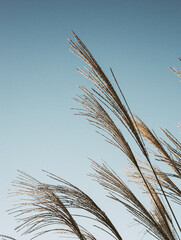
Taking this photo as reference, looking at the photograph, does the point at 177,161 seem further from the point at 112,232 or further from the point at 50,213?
the point at 50,213

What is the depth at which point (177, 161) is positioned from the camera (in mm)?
1709

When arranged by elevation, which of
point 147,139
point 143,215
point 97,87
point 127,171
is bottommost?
point 143,215

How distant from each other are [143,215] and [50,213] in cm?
53

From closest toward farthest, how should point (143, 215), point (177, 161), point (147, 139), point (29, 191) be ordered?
point (143, 215), point (29, 191), point (147, 139), point (177, 161)

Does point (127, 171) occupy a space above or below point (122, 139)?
below

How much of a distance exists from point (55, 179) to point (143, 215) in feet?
1.72

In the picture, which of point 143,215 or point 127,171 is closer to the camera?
point 143,215

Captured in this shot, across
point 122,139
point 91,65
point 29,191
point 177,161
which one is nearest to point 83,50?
point 91,65

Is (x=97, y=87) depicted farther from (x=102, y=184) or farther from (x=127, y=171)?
(x=127, y=171)

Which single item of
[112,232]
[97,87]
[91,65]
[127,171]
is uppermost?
[91,65]

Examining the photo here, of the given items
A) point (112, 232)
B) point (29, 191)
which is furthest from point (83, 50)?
point (112, 232)

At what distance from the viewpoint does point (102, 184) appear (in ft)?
4.25

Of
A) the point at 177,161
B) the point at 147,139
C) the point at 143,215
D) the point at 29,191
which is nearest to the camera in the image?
the point at 143,215

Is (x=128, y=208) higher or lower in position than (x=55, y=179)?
lower
